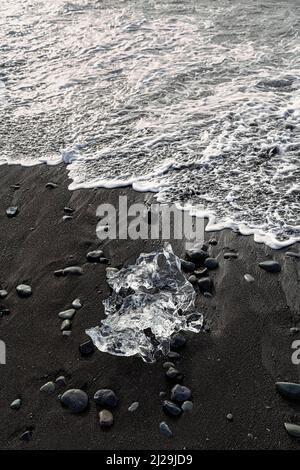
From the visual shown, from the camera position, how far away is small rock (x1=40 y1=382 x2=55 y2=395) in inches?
122

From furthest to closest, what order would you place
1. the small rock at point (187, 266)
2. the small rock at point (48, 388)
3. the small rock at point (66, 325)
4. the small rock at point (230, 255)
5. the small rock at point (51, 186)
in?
the small rock at point (51, 186) < the small rock at point (230, 255) < the small rock at point (187, 266) < the small rock at point (66, 325) < the small rock at point (48, 388)

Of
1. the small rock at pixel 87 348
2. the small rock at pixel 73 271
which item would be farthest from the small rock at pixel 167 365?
the small rock at pixel 73 271

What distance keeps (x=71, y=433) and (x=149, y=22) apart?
943 cm

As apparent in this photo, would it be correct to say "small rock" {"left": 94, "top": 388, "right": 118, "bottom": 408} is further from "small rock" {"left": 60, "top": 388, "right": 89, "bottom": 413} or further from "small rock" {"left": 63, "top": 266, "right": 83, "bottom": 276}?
"small rock" {"left": 63, "top": 266, "right": 83, "bottom": 276}

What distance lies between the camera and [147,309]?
3.64 meters

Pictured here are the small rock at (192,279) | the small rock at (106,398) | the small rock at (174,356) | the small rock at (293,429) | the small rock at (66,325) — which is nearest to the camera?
the small rock at (293,429)

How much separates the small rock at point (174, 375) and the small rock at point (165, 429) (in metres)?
0.32

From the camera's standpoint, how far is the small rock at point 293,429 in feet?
9.02

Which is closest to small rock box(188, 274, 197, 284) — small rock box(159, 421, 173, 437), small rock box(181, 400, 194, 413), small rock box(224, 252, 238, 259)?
small rock box(224, 252, 238, 259)

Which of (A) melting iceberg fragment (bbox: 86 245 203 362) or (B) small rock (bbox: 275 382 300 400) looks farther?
(A) melting iceberg fragment (bbox: 86 245 203 362)

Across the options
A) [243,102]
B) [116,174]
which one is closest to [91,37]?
[243,102]

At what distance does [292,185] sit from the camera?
4957mm

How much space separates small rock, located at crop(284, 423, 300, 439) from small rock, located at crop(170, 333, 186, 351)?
2.84ft

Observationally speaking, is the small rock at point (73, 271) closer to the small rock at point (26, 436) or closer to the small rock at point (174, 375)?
the small rock at point (174, 375)
